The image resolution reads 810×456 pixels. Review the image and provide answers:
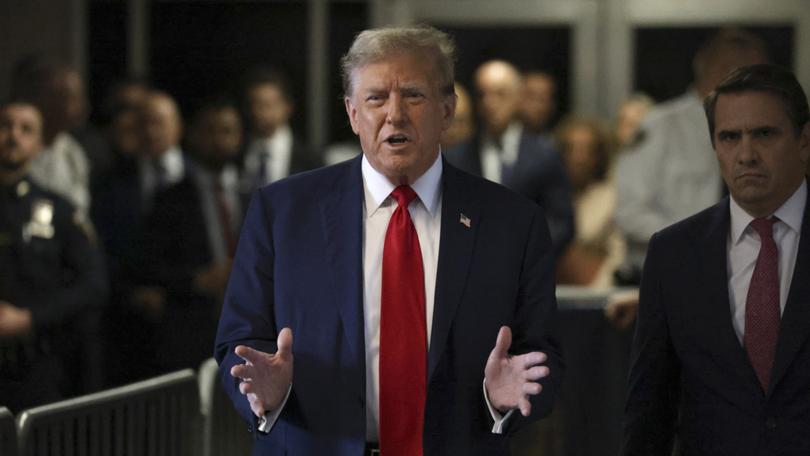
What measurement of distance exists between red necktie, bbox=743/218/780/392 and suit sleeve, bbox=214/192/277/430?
1.11m

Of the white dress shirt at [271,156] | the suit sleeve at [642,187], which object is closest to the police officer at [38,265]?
the white dress shirt at [271,156]

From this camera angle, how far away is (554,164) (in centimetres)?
757

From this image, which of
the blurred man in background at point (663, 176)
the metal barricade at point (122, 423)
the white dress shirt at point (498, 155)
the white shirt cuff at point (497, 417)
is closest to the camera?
the white shirt cuff at point (497, 417)

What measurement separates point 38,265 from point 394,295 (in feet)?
10.1

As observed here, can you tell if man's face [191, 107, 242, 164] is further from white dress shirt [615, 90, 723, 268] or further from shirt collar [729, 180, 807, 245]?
shirt collar [729, 180, 807, 245]

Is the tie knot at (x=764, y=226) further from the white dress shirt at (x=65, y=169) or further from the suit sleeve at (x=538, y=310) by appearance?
the white dress shirt at (x=65, y=169)

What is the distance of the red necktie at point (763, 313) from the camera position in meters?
3.44

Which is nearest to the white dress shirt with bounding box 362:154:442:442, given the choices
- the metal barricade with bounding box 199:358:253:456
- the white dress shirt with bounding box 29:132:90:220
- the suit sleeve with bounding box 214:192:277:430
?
the suit sleeve with bounding box 214:192:277:430

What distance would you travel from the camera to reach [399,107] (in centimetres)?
329

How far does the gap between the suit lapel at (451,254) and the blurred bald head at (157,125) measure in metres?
4.80

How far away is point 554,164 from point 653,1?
3760mm

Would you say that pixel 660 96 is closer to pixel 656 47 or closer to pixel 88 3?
pixel 656 47

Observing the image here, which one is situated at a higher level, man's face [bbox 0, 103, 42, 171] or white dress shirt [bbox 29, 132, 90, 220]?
man's face [bbox 0, 103, 42, 171]

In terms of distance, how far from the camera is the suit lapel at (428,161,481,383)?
325cm
